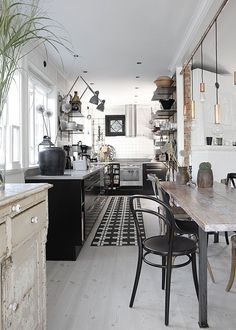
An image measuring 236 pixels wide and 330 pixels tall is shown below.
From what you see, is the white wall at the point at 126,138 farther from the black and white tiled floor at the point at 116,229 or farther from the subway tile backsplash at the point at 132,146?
the black and white tiled floor at the point at 116,229

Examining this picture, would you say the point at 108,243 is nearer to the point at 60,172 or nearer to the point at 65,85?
the point at 60,172

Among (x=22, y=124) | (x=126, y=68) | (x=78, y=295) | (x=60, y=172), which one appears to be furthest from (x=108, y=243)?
(x=126, y=68)

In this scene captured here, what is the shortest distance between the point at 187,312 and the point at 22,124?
107 inches

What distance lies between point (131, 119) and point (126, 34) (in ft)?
17.6

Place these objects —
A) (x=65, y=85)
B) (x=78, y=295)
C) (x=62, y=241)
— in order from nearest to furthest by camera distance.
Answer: (x=78, y=295) < (x=62, y=241) < (x=65, y=85)

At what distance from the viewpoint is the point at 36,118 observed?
16.0 feet

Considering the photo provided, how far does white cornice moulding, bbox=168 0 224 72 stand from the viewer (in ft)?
10.7

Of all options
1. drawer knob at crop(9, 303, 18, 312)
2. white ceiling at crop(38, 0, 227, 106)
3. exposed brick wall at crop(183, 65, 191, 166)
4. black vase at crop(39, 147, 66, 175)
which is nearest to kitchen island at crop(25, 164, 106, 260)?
black vase at crop(39, 147, 66, 175)

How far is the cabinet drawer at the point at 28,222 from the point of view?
1.29 m

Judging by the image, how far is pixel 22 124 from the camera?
12.3ft

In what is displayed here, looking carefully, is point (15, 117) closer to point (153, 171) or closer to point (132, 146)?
point (153, 171)

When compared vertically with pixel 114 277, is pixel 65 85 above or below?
above

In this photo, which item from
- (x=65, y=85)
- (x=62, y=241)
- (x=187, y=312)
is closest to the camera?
(x=187, y=312)

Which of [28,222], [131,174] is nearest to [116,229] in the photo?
[28,222]
